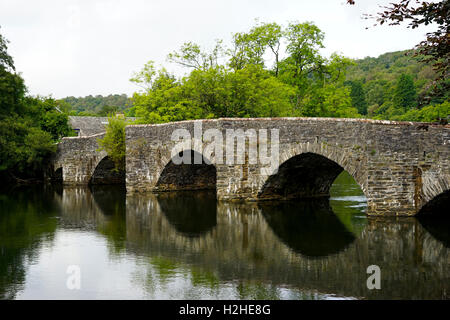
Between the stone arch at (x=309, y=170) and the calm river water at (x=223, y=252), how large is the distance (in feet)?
2.35

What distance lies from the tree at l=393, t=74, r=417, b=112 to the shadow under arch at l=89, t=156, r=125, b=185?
2750 cm

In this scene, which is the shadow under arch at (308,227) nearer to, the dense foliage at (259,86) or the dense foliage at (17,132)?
the dense foliage at (259,86)

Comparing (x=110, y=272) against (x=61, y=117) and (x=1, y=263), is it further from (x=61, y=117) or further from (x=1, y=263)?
(x=61, y=117)

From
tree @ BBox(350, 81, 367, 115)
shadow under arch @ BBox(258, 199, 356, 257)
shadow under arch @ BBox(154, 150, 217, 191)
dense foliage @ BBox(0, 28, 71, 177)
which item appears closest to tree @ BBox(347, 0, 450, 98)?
shadow under arch @ BBox(258, 199, 356, 257)

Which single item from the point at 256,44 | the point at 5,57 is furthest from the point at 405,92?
the point at 5,57

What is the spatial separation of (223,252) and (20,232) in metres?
5.69

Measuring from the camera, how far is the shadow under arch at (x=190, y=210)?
13219 mm

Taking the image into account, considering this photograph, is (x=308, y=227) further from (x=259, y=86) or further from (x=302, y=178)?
(x=259, y=86)

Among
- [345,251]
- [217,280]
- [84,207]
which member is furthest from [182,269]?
[84,207]

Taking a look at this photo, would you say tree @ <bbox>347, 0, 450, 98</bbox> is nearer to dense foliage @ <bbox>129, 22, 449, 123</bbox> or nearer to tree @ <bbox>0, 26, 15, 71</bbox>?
dense foliage @ <bbox>129, 22, 449, 123</bbox>

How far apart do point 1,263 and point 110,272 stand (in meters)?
2.27

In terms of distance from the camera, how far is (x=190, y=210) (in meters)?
16.5

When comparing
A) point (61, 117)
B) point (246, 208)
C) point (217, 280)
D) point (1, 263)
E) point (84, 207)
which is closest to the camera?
point (217, 280)
